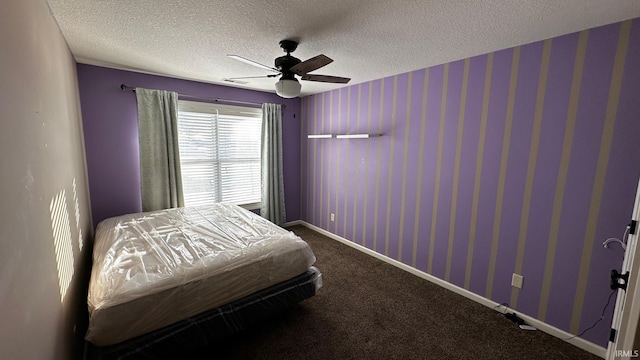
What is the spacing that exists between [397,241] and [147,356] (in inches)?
103

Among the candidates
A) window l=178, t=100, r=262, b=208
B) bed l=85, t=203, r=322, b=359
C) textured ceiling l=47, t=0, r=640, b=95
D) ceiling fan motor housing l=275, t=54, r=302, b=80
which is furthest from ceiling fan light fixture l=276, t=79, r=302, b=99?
window l=178, t=100, r=262, b=208

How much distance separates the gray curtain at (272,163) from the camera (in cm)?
405

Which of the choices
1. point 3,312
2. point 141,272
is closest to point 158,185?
point 141,272

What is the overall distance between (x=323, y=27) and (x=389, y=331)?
7.99 ft

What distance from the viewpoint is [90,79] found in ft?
9.12

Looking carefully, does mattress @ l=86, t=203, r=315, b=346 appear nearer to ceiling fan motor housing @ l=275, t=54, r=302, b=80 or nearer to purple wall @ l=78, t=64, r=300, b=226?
purple wall @ l=78, t=64, r=300, b=226

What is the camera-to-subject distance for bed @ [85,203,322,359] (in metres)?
1.45

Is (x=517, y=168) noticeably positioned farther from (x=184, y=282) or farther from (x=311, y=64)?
(x=184, y=282)

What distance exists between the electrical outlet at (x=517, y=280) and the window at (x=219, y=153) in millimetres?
3470

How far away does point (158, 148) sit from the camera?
3137mm

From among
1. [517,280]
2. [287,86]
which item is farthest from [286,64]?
[517,280]

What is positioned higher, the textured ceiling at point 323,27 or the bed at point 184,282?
the textured ceiling at point 323,27

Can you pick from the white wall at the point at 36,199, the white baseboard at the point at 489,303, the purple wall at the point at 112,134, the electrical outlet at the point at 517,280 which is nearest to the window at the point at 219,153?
the purple wall at the point at 112,134

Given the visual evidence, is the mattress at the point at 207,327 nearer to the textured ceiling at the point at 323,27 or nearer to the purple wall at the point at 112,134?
the purple wall at the point at 112,134
